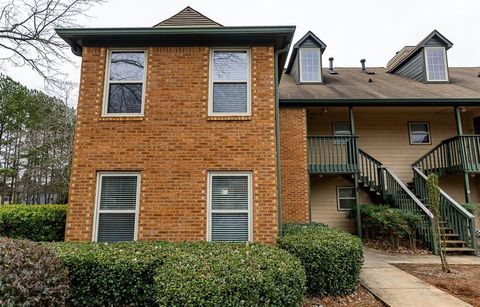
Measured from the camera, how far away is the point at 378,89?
12406mm

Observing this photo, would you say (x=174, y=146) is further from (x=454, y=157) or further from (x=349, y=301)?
(x=454, y=157)

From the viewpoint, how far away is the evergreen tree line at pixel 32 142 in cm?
2092

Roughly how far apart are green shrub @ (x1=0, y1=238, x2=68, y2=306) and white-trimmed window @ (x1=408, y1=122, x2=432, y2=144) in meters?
13.2

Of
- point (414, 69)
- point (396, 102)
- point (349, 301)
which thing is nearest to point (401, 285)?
point (349, 301)

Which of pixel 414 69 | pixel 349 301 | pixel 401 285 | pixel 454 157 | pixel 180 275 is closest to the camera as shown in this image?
pixel 180 275

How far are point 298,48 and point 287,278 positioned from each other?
11.8 m

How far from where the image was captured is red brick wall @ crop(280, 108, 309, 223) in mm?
9984

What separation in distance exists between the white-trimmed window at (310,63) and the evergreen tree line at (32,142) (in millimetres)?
16798

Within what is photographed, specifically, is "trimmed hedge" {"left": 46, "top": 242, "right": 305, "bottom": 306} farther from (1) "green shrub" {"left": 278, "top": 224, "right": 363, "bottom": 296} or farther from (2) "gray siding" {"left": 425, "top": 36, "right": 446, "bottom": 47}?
(2) "gray siding" {"left": 425, "top": 36, "right": 446, "bottom": 47}

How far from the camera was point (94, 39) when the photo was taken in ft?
23.2

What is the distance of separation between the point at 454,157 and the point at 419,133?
197 cm

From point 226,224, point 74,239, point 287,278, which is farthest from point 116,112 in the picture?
point 287,278

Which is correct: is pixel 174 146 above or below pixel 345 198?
above

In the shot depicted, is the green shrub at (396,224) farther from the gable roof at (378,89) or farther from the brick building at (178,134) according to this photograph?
the gable roof at (378,89)
